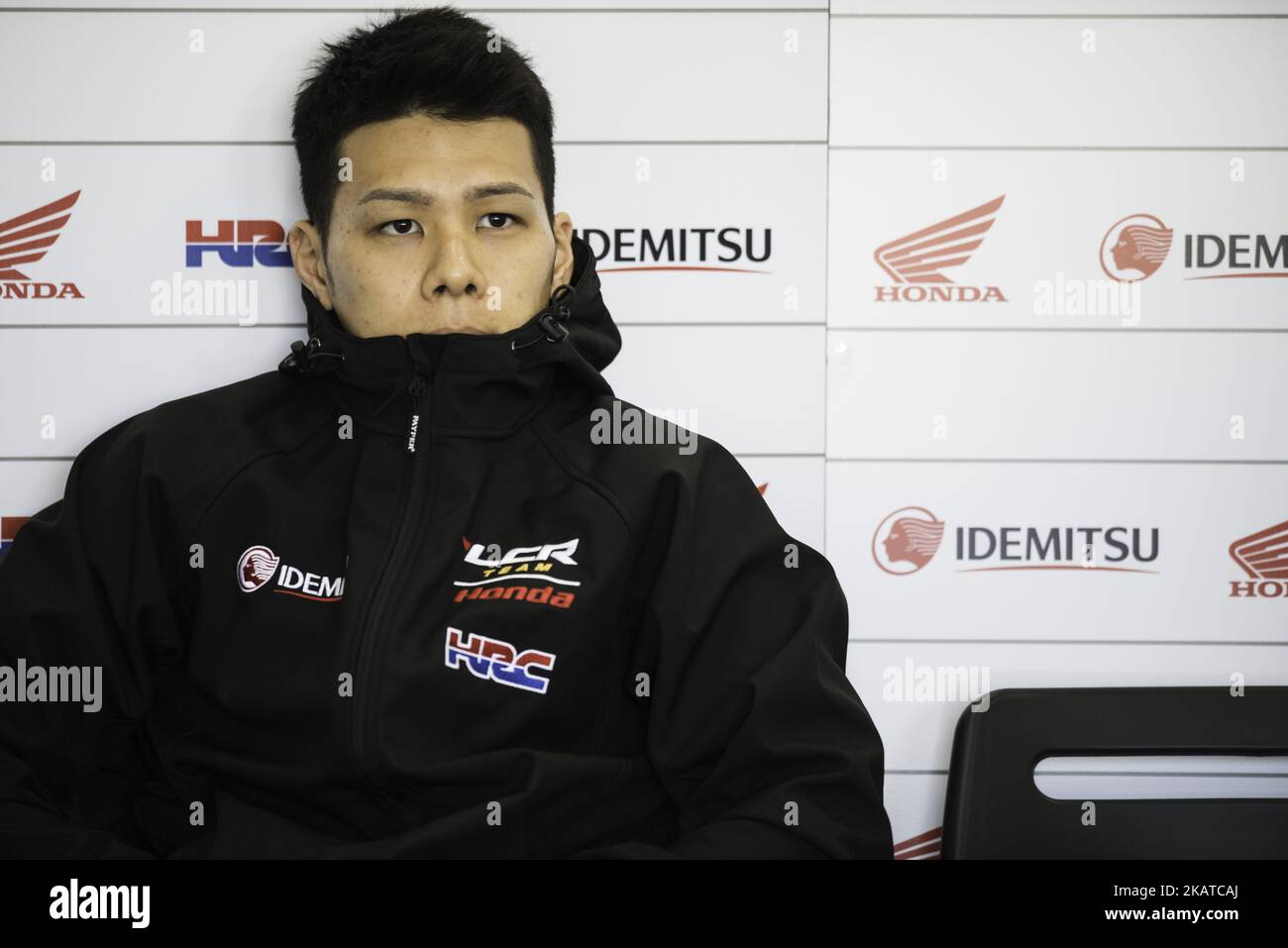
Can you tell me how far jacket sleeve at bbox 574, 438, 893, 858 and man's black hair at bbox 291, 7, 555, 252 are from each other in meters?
0.48

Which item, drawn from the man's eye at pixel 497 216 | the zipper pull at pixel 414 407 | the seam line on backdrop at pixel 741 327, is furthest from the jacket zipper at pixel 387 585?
the seam line on backdrop at pixel 741 327

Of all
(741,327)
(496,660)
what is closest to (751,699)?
(496,660)

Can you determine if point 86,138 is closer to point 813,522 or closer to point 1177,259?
point 813,522

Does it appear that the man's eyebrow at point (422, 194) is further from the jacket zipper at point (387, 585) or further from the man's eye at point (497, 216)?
the jacket zipper at point (387, 585)

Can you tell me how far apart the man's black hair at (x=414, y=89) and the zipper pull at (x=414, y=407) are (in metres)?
0.27

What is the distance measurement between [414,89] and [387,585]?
587 millimetres

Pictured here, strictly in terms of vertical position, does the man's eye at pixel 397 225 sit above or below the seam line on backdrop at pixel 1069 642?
above

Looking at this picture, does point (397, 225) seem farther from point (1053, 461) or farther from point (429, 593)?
point (1053, 461)

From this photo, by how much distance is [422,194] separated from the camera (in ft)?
4.00

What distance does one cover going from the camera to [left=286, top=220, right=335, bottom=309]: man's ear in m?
1.31

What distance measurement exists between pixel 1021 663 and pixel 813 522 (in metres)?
0.36

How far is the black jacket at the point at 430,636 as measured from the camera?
3.51ft

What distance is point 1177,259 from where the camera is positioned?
1.52 metres
